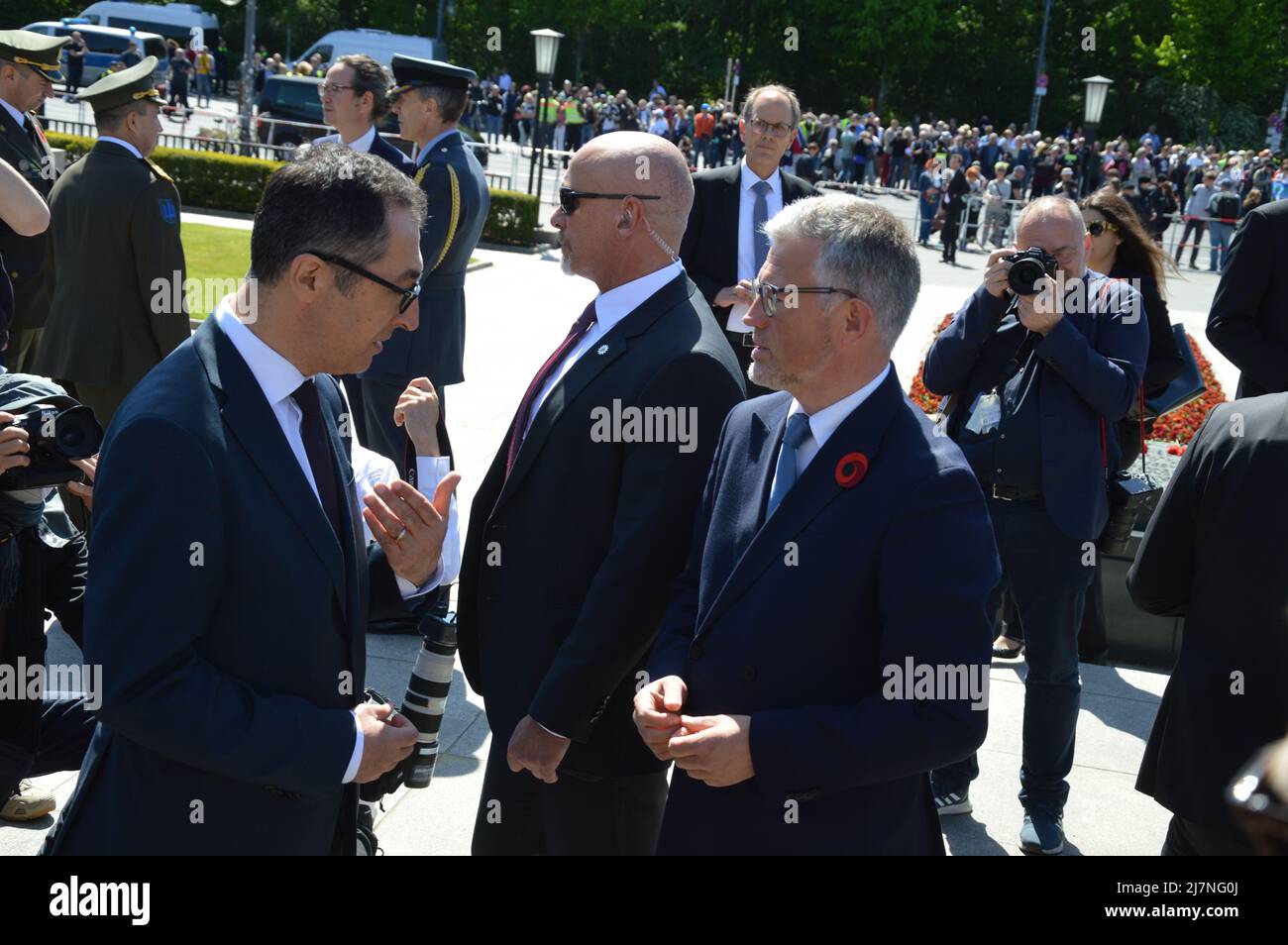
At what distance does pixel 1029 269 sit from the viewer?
4.27 meters

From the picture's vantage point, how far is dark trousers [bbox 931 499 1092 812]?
176 inches

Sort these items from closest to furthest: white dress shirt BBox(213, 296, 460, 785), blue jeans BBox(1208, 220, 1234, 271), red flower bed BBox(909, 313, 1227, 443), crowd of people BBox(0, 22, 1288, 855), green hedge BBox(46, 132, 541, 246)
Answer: crowd of people BBox(0, 22, 1288, 855), white dress shirt BBox(213, 296, 460, 785), red flower bed BBox(909, 313, 1227, 443), green hedge BBox(46, 132, 541, 246), blue jeans BBox(1208, 220, 1234, 271)

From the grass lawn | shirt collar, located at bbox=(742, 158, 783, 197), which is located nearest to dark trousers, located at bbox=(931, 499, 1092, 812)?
shirt collar, located at bbox=(742, 158, 783, 197)

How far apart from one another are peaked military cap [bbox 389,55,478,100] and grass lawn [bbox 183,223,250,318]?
225 inches

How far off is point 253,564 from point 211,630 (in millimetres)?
147

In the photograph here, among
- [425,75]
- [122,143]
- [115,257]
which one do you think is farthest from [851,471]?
[122,143]

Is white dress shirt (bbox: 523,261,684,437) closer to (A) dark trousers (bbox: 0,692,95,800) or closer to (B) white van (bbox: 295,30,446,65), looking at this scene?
(A) dark trousers (bbox: 0,692,95,800)

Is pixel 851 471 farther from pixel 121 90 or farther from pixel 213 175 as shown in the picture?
pixel 213 175

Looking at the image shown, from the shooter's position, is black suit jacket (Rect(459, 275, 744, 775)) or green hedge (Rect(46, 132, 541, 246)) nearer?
black suit jacket (Rect(459, 275, 744, 775))

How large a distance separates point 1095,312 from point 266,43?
6366cm

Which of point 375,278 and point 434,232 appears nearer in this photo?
point 375,278

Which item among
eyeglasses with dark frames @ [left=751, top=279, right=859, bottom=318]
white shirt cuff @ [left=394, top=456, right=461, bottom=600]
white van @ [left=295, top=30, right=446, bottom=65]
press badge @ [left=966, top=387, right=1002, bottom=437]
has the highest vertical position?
white van @ [left=295, top=30, right=446, bottom=65]

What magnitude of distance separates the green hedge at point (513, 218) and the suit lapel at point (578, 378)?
17188 mm
